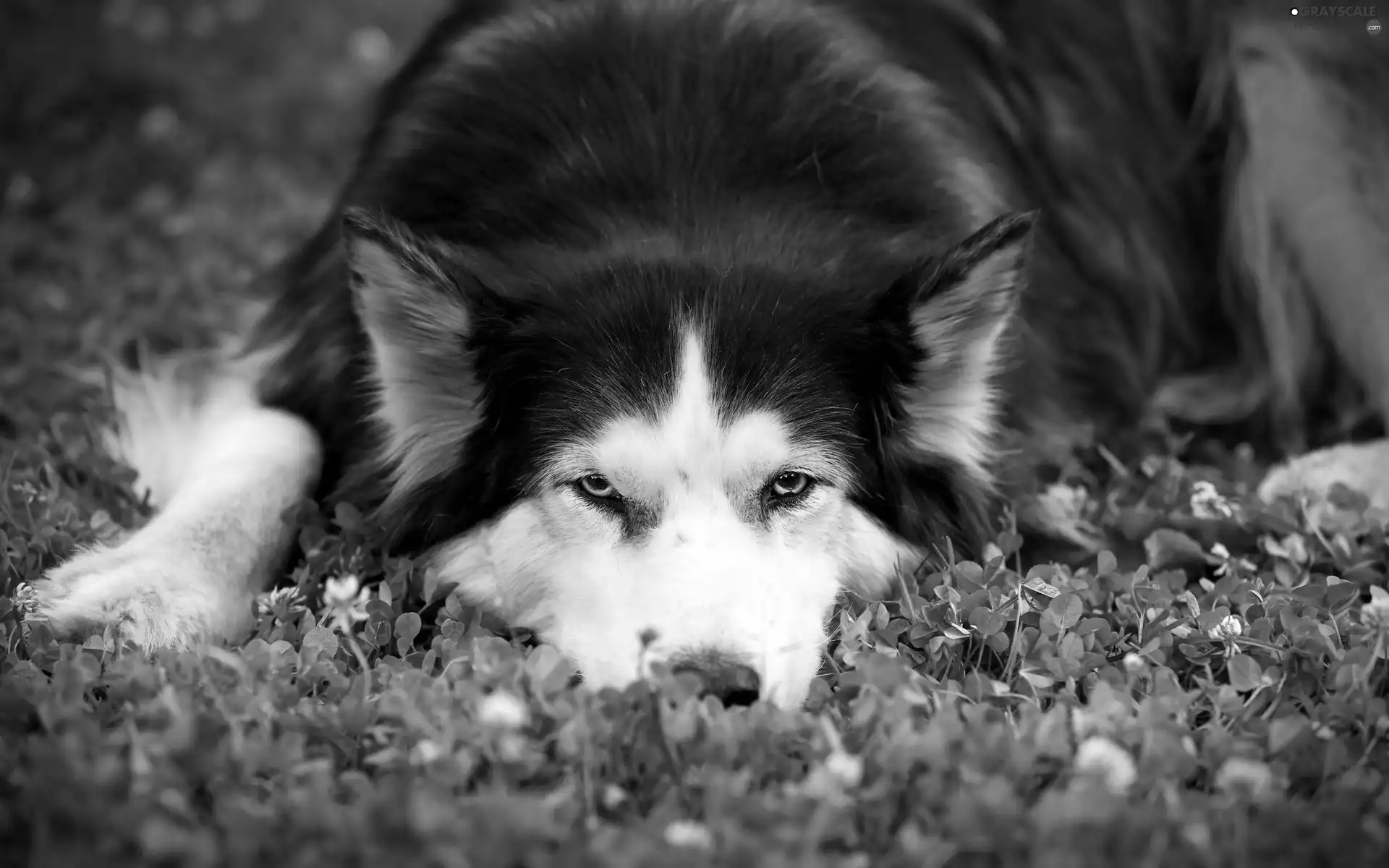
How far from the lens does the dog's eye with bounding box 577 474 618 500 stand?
267 centimetres

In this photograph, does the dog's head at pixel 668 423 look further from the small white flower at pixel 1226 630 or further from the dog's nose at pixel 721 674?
the small white flower at pixel 1226 630

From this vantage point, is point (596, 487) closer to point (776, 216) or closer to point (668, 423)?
point (668, 423)

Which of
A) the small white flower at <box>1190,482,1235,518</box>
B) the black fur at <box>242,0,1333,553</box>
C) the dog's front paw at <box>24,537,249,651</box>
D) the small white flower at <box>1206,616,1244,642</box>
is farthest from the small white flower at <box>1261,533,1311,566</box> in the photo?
the dog's front paw at <box>24,537,249,651</box>

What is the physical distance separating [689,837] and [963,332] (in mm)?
1285

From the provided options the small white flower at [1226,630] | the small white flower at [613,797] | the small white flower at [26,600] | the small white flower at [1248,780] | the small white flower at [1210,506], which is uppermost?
the small white flower at [1248,780]

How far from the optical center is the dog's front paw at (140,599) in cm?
252

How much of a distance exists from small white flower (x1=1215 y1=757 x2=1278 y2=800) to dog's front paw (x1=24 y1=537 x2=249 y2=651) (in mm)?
1863

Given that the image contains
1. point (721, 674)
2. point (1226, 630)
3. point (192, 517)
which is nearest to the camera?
point (721, 674)

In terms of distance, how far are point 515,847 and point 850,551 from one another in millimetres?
1150

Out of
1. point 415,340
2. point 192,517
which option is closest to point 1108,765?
A: point 415,340

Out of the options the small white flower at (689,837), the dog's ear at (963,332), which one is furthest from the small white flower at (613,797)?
the dog's ear at (963,332)

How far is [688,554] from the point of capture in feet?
8.21

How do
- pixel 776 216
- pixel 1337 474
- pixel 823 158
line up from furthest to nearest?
pixel 1337 474
pixel 823 158
pixel 776 216

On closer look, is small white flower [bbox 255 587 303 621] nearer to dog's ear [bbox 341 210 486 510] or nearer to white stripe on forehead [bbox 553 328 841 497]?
dog's ear [bbox 341 210 486 510]
